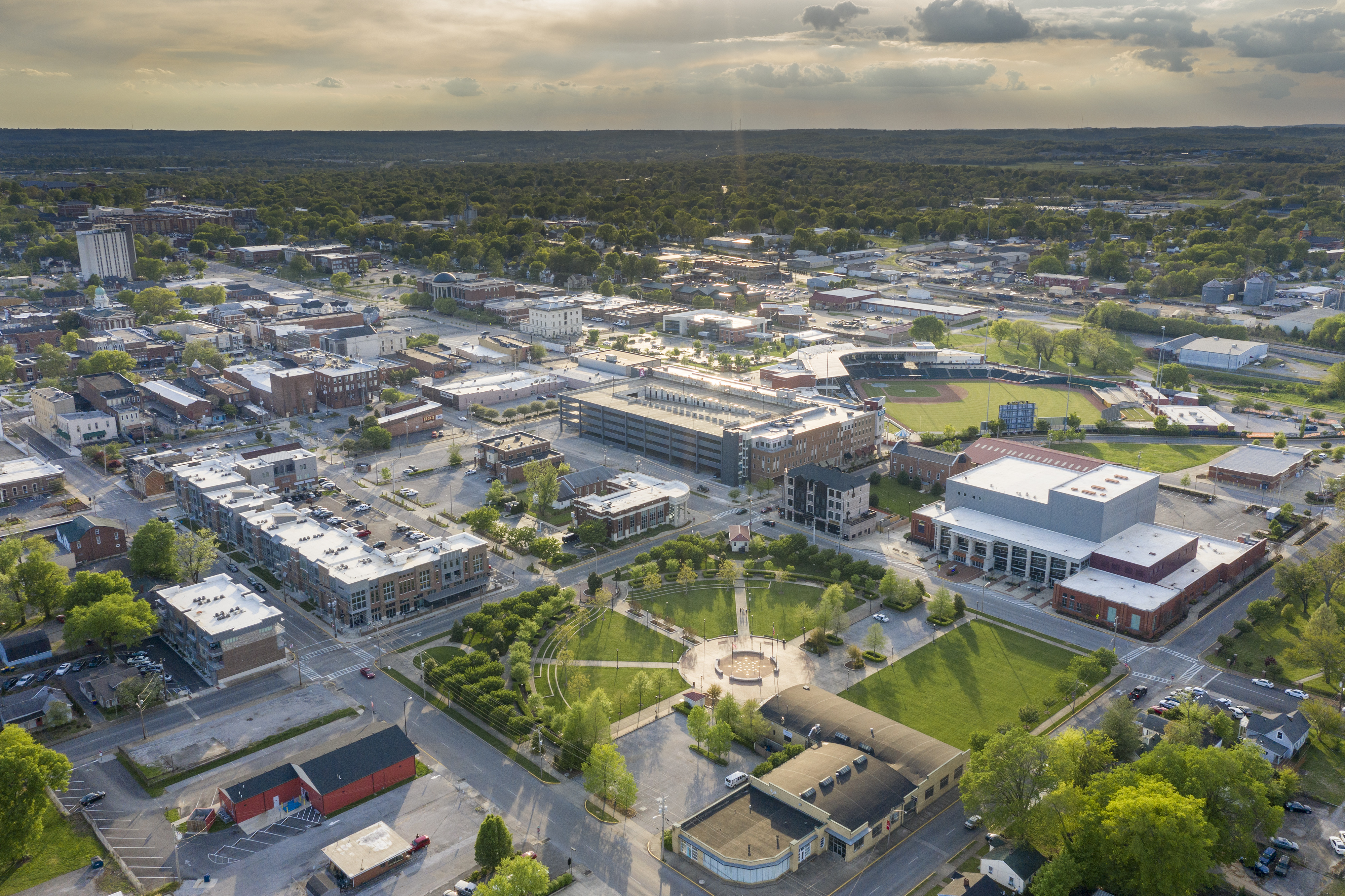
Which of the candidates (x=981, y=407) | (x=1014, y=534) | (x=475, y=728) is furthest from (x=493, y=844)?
(x=981, y=407)

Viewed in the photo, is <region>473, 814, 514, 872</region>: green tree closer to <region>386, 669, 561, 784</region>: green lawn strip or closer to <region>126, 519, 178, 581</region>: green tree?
<region>386, 669, 561, 784</region>: green lawn strip

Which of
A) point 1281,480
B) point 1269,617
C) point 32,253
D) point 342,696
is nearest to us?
point 342,696

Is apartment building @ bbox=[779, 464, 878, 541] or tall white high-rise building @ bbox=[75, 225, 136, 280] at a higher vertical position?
tall white high-rise building @ bbox=[75, 225, 136, 280]

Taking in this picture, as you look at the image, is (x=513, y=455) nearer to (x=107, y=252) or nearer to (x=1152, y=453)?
(x=1152, y=453)

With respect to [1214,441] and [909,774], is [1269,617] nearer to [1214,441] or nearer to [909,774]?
[909,774]

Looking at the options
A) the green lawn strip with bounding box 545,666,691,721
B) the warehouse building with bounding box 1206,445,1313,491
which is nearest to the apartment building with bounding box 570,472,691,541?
the green lawn strip with bounding box 545,666,691,721

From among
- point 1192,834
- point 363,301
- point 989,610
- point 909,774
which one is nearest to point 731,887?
point 909,774

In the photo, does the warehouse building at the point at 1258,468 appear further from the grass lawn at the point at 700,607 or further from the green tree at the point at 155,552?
the green tree at the point at 155,552
